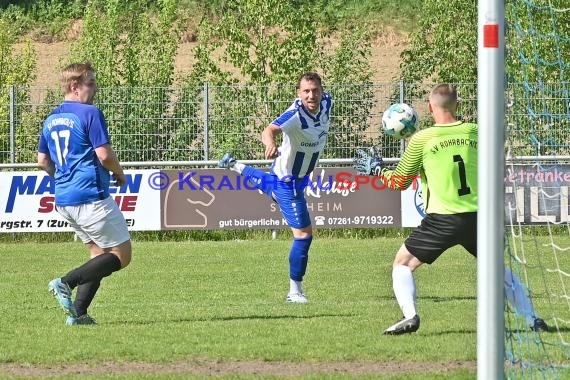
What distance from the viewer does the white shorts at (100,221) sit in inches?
414

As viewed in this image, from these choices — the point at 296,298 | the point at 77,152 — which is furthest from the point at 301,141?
the point at 77,152

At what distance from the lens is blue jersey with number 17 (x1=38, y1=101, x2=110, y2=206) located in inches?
410

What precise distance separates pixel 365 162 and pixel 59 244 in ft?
41.1

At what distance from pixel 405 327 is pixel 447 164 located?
126cm

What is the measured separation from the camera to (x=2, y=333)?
10375mm

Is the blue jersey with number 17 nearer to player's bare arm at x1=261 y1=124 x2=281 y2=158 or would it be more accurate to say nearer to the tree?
player's bare arm at x1=261 y1=124 x2=281 y2=158

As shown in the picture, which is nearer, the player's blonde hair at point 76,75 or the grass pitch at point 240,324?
the grass pitch at point 240,324

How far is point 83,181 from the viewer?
1053 centimetres

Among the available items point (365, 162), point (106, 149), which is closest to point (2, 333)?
point (106, 149)

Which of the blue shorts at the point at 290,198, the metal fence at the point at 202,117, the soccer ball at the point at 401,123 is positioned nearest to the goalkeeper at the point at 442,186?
the soccer ball at the point at 401,123

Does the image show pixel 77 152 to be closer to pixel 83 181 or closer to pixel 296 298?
pixel 83 181

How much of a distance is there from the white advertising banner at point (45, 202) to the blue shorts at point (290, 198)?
925 cm

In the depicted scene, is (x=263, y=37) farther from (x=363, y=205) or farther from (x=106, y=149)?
(x=106, y=149)

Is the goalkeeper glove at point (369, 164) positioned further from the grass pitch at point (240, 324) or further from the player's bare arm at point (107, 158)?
the player's bare arm at point (107, 158)
